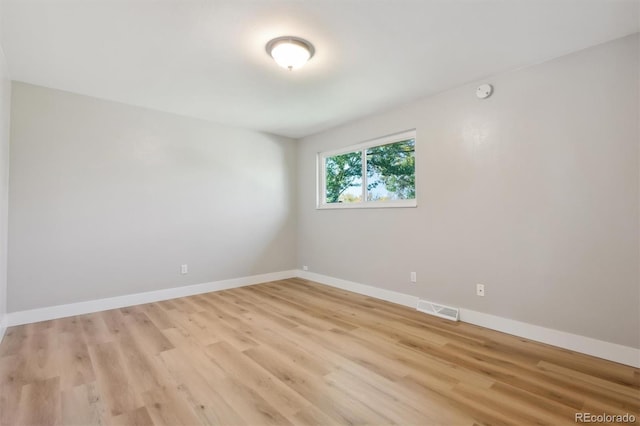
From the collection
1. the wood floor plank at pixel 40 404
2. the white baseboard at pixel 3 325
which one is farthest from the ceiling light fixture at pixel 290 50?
the white baseboard at pixel 3 325

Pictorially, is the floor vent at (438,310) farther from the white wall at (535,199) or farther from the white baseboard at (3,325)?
the white baseboard at (3,325)

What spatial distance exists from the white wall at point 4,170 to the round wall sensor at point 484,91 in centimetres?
421

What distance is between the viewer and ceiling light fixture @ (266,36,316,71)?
2248 millimetres

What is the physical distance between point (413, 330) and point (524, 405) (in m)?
1.15

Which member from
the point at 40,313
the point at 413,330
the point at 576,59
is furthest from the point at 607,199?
the point at 40,313

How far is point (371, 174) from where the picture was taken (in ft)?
13.6

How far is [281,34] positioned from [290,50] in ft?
0.41

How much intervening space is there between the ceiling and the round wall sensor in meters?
0.12

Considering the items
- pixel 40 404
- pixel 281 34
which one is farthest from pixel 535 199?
pixel 40 404

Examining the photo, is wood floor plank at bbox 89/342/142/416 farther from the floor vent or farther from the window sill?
the window sill

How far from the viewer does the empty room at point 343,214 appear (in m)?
1.88

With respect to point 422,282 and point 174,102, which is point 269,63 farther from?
point 422,282

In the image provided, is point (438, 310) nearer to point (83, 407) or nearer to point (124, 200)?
point (83, 407)

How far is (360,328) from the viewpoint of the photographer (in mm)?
2877
